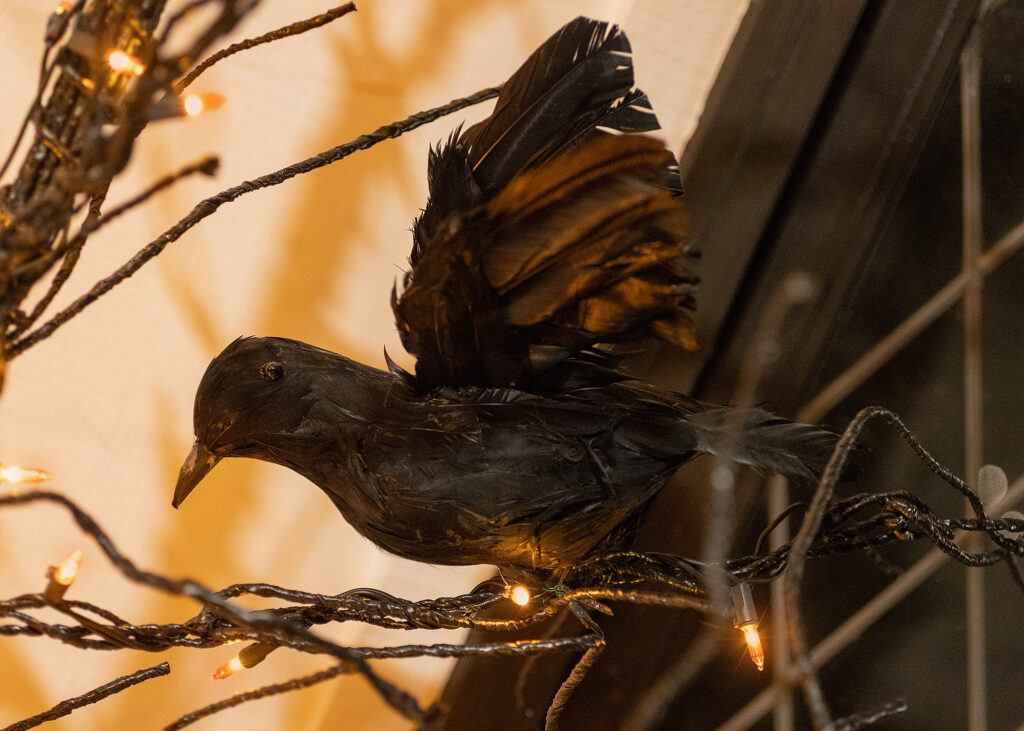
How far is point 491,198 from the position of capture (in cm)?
40

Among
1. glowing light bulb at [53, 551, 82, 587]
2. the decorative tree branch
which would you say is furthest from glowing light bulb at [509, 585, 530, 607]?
glowing light bulb at [53, 551, 82, 587]

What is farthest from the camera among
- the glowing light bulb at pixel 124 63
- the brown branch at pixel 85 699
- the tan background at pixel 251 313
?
the tan background at pixel 251 313

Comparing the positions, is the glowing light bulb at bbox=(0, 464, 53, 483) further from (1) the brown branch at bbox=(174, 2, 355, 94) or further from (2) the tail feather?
(2) the tail feather

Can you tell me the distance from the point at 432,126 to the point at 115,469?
0.39 m

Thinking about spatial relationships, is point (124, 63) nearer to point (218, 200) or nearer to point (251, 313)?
point (218, 200)

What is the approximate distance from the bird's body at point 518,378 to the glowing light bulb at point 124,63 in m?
0.14

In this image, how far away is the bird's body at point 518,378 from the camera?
14.9 inches

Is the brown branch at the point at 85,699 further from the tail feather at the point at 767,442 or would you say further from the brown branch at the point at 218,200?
the tail feather at the point at 767,442

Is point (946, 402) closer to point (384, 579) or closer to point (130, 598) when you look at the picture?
point (384, 579)

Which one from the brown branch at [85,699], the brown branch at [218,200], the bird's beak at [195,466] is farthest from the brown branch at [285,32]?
the brown branch at [85,699]

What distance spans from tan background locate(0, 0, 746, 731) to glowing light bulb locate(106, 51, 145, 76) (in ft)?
1.18

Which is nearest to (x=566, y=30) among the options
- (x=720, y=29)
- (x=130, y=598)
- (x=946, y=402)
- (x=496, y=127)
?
(x=496, y=127)

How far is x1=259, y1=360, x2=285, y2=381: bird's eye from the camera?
41 cm

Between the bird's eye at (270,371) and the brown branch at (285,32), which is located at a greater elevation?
the brown branch at (285,32)
